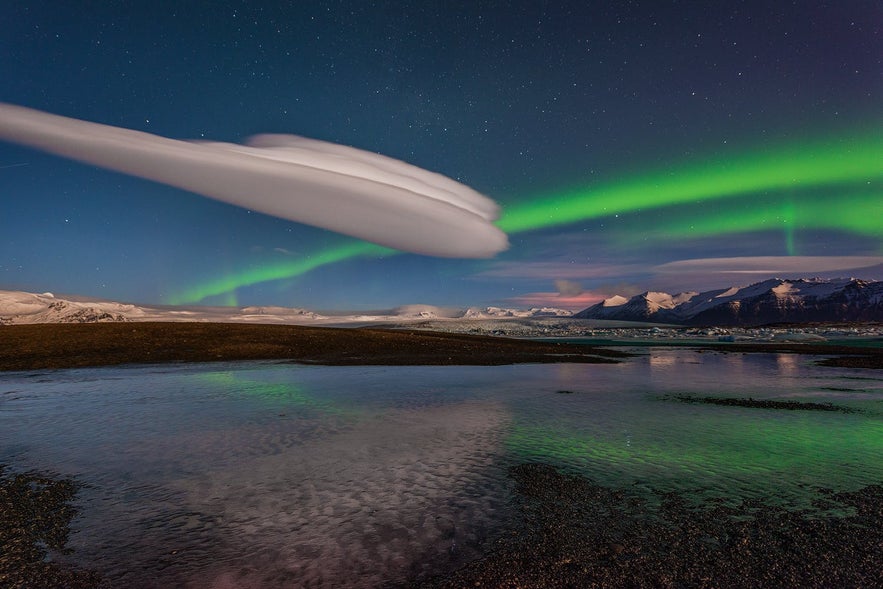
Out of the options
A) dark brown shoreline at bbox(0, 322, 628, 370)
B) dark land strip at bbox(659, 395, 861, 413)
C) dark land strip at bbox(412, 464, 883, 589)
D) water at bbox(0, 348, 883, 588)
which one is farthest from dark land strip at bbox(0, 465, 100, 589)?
dark brown shoreline at bbox(0, 322, 628, 370)

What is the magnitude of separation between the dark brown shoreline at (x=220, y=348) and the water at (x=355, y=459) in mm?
15484

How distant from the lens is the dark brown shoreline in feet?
121

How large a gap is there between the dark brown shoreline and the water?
610 inches

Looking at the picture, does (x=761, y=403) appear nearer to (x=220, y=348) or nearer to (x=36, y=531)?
(x=36, y=531)

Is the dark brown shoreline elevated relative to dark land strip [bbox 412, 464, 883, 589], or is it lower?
elevated

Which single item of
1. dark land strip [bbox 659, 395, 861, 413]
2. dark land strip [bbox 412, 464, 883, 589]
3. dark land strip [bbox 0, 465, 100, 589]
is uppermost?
dark land strip [bbox 0, 465, 100, 589]

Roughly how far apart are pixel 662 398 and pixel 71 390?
28405mm

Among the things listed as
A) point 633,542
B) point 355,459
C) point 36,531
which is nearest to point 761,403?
point 633,542

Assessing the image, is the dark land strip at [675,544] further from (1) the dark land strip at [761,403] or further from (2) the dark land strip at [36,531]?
(1) the dark land strip at [761,403]

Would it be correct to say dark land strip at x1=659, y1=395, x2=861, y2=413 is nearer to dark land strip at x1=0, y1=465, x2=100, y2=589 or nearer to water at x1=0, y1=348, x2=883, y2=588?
water at x1=0, y1=348, x2=883, y2=588

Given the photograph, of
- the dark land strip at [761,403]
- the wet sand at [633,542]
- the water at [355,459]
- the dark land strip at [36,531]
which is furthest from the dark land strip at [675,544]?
the dark land strip at [761,403]

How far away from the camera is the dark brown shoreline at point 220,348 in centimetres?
3678

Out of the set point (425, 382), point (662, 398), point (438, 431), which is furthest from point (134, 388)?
point (662, 398)

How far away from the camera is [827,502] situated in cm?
800
